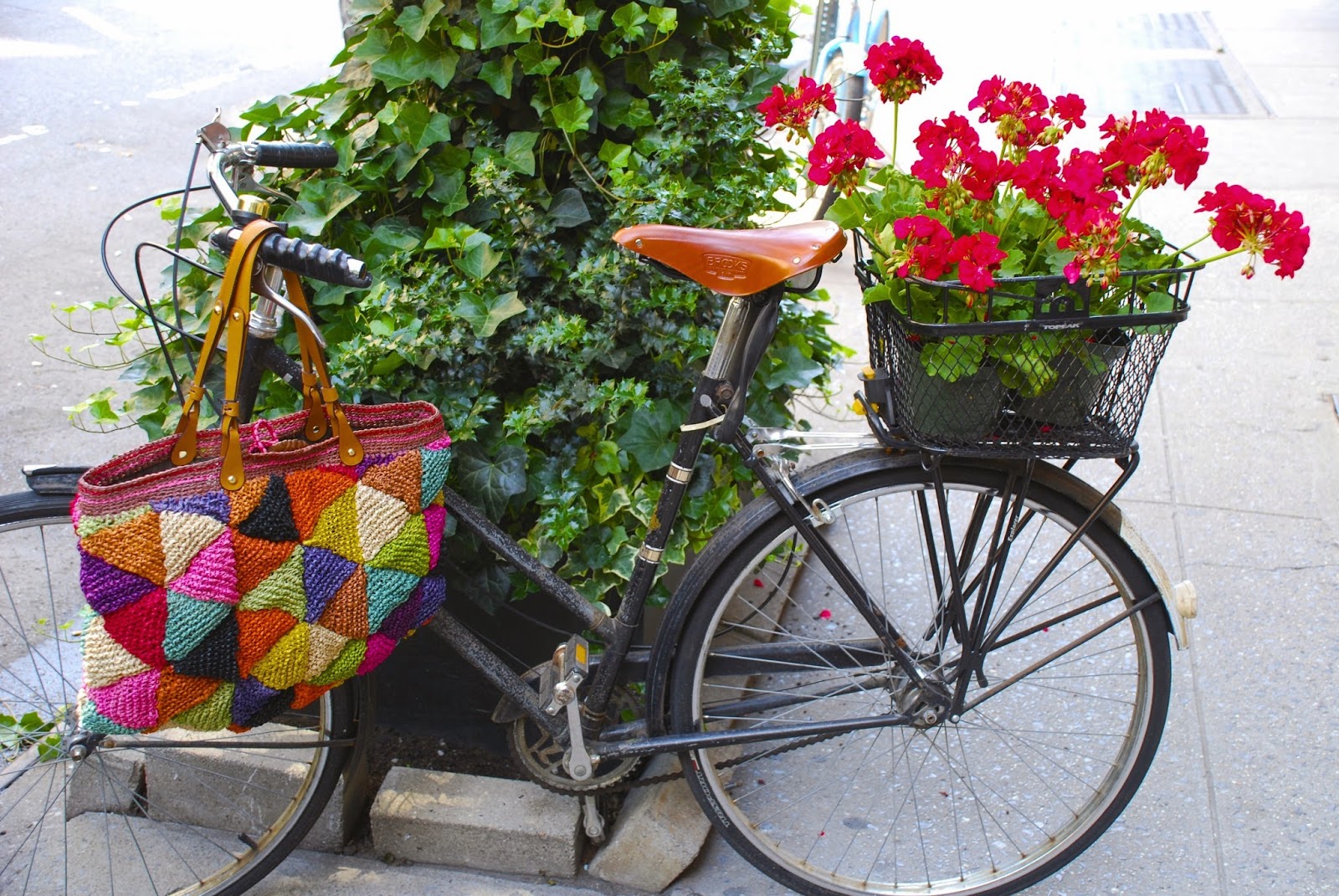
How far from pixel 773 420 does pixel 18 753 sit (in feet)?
6.33

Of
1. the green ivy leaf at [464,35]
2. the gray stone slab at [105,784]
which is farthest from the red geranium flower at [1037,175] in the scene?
the gray stone slab at [105,784]

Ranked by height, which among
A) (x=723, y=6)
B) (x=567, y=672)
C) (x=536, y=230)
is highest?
(x=723, y=6)

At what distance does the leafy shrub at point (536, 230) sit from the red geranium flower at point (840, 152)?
619 mm

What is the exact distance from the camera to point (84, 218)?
6.59 m

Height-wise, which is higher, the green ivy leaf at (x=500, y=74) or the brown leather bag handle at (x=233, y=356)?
the green ivy leaf at (x=500, y=74)

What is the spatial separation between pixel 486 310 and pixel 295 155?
0.52 metres

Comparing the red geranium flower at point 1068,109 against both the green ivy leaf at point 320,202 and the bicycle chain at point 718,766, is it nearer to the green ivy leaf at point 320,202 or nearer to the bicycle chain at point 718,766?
the bicycle chain at point 718,766

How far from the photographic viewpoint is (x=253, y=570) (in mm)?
1897

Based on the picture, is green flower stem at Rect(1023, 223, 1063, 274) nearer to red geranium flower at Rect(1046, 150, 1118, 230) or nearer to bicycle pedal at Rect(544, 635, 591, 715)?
red geranium flower at Rect(1046, 150, 1118, 230)

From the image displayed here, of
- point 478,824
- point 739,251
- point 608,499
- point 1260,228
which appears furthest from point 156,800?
point 1260,228

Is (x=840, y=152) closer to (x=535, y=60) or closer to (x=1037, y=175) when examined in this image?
(x=1037, y=175)

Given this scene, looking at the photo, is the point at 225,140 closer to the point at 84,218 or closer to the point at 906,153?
the point at 84,218

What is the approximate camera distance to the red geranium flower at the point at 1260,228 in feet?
5.98

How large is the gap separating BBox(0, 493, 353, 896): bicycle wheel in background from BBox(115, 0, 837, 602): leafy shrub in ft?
1.84
